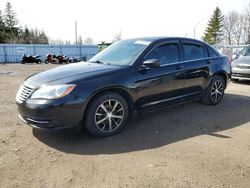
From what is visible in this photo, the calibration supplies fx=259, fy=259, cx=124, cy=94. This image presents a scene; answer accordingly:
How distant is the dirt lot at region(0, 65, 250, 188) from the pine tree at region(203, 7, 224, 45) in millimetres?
60396

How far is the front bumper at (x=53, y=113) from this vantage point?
376 cm

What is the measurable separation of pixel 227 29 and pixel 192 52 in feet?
214

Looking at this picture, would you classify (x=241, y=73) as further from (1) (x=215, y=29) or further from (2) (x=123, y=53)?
(1) (x=215, y=29)

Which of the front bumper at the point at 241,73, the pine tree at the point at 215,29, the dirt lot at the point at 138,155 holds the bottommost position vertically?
the dirt lot at the point at 138,155

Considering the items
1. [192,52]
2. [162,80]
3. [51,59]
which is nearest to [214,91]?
[192,52]

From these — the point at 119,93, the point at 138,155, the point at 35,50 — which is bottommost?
the point at 138,155

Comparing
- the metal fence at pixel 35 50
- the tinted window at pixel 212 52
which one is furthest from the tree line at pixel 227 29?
the tinted window at pixel 212 52

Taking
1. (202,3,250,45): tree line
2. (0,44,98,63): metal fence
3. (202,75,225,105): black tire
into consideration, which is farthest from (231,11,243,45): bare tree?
(202,75,225,105): black tire

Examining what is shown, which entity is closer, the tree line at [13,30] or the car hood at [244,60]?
the car hood at [244,60]

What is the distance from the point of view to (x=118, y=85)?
4273mm

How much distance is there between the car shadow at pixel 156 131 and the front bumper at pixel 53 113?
37 cm

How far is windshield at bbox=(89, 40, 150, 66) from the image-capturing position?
4.77 m

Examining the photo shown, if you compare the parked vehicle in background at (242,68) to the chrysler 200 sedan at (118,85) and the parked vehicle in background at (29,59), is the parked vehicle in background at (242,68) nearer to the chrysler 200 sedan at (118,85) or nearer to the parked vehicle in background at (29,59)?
the chrysler 200 sedan at (118,85)

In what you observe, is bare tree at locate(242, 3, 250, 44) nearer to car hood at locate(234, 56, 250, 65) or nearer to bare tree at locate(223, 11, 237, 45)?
bare tree at locate(223, 11, 237, 45)
